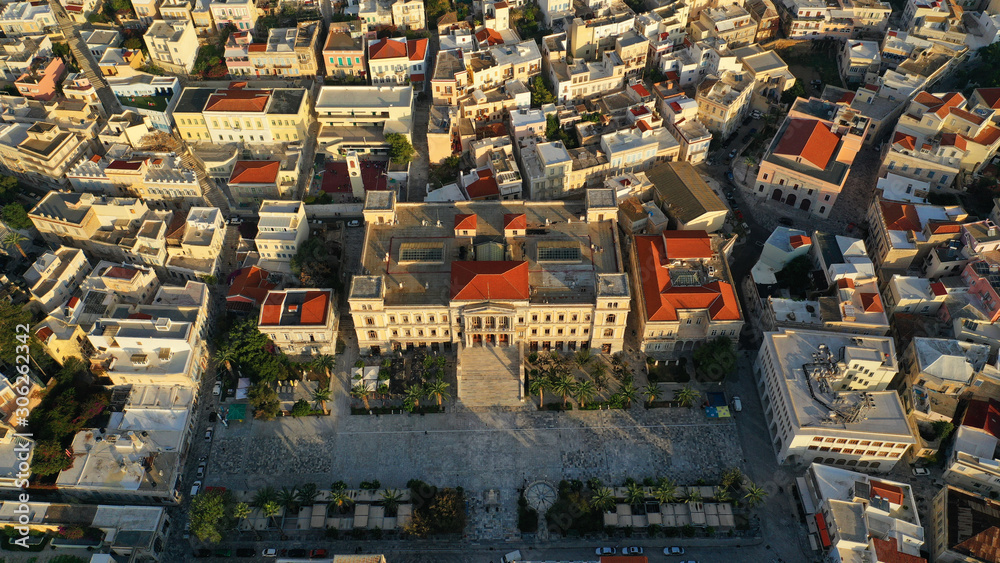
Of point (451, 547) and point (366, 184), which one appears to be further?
point (366, 184)

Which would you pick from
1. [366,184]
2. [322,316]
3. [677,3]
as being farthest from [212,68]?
[677,3]

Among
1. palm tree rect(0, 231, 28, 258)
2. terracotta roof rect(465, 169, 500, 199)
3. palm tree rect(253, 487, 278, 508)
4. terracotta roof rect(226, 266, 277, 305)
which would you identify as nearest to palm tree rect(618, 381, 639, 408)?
terracotta roof rect(465, 169, 500, 199)

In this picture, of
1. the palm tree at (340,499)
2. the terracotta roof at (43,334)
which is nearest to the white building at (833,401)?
the palm tree at (340,499)

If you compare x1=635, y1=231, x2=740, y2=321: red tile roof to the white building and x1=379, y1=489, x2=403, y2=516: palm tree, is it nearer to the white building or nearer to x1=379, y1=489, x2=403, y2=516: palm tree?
the white building

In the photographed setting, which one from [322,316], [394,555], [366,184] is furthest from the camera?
[366,184]

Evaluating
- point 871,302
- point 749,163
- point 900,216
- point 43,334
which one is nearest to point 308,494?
point 43,334

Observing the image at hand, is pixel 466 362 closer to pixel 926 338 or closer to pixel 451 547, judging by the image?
pixel 451 547
